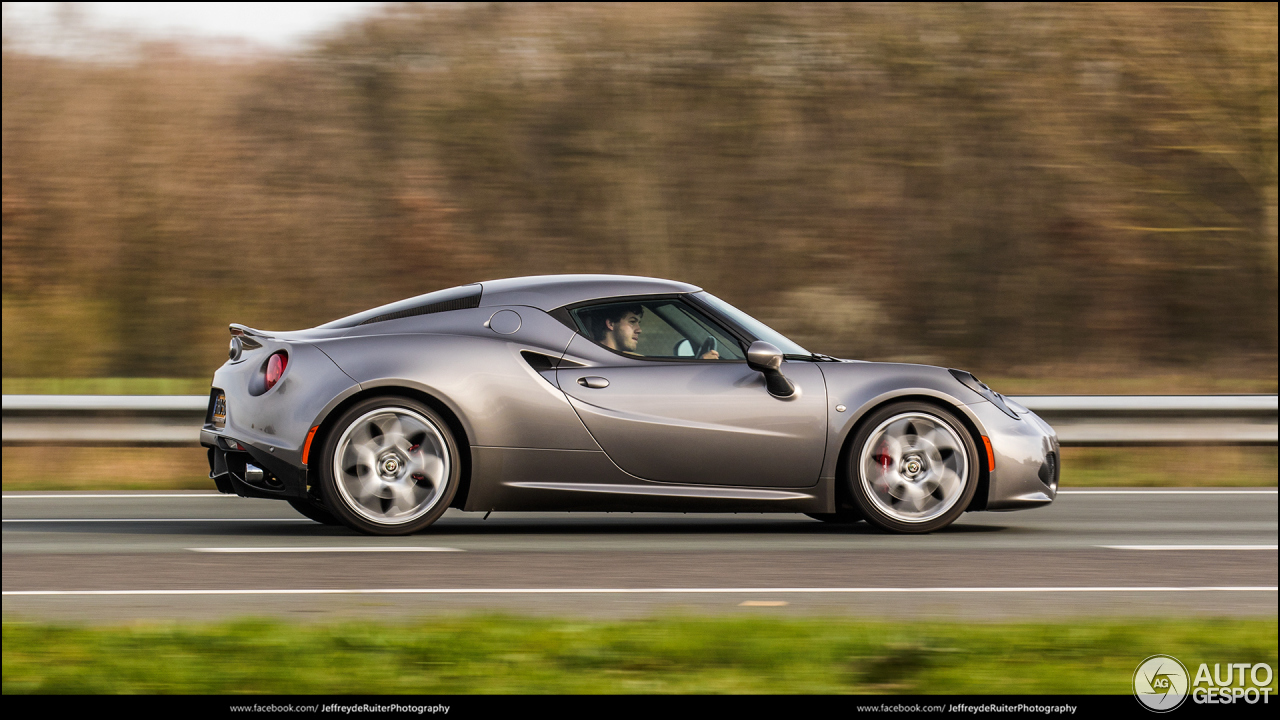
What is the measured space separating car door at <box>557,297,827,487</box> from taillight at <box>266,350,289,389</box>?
1327 mm

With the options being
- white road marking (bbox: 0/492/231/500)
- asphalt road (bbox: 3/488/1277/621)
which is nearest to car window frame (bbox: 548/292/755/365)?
asphalt road (bbox: 3/488/1277/621)

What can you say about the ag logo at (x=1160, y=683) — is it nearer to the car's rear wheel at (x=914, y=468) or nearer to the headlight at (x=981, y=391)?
the car's rear wheel at (x=914, y=468)

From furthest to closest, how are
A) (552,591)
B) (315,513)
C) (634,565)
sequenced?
(315,513) → (634,565) → (552,591)

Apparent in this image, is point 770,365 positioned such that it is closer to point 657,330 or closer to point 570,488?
point 657,330

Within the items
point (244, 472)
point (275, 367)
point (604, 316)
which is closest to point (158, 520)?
point (244, 472)

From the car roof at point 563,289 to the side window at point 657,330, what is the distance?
0.07 m

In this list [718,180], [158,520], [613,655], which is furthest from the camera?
[718,180]

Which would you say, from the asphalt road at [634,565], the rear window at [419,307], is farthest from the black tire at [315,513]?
the rear window at [419,307]

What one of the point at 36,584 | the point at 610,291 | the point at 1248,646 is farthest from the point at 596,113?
the point at 1248,646

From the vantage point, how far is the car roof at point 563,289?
7.48 metres

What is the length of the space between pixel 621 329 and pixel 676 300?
0.32m

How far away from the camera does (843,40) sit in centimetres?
1773

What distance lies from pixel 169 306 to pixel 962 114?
9.25 m

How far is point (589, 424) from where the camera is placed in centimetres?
721
